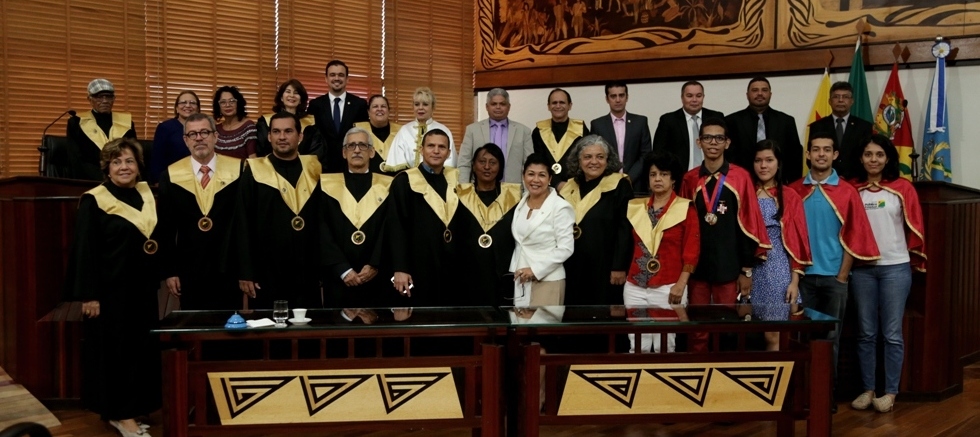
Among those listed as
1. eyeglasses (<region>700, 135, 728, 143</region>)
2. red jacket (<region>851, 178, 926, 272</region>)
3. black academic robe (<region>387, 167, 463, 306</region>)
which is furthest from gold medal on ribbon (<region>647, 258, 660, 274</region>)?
red jacket (<region>851, 178, 926, 272</region>)

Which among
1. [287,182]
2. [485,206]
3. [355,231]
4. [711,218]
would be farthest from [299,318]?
[711,218]

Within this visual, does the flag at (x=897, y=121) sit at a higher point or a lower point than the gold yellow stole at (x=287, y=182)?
higher

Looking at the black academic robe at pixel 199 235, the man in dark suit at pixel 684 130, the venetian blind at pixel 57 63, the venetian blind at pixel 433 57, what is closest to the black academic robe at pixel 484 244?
the black academic robe at pixel 199 235

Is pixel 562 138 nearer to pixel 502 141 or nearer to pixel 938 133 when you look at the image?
pixel 502 141

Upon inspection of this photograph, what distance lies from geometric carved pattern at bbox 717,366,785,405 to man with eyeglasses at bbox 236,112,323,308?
2.32m

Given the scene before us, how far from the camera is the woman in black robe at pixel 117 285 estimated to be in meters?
4.51

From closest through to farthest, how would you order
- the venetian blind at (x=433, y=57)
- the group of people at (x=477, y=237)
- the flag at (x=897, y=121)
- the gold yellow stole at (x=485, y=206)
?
the group of people at (x=477, y=237) → the gold yellow stole at (x=485, y=206) → the flag at (x=897, y=121) → the venetian blind at (x=433, y=57)

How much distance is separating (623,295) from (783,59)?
3.56 m

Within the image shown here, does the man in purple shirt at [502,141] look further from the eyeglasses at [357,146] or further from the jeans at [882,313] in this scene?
the jeans at [882,313]

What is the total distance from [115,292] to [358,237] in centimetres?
123

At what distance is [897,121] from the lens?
6965 millimetres

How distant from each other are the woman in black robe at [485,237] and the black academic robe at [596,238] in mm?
362

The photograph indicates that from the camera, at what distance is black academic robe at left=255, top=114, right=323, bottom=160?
241 inches

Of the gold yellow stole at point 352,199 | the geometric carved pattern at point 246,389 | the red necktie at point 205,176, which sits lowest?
the geometric carved pattern at point 246,389
